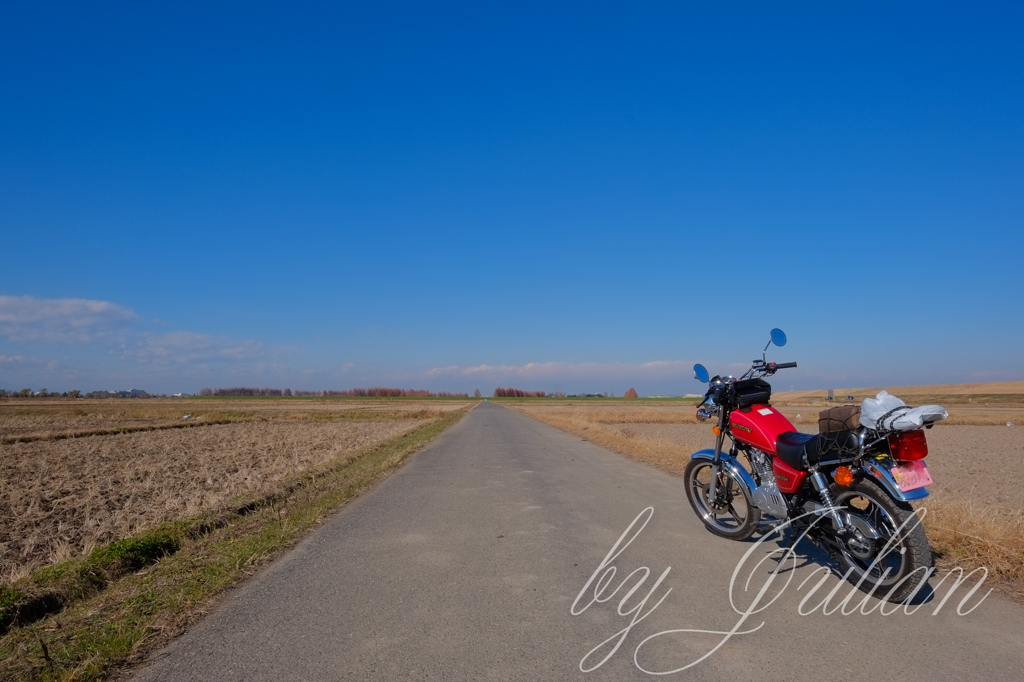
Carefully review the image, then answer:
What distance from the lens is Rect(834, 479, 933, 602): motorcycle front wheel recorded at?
3.93 metres

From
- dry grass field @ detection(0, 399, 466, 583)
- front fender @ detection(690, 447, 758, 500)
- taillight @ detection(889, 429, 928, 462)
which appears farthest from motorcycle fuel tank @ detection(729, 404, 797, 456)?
dry grass field @ detection(0, 399, 466, 583)

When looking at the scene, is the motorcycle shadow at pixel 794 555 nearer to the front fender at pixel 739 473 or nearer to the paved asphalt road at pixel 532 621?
the paved asphalt road at pixel 532 621

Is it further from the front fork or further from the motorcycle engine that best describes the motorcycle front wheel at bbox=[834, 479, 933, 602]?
the front fork

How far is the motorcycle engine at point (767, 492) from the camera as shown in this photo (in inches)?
199

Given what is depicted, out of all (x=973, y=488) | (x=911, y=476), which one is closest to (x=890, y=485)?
(x=911, y=476)

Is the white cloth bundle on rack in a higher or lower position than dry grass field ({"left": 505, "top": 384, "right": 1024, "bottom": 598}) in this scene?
higher

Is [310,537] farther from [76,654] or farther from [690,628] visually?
[690,628]

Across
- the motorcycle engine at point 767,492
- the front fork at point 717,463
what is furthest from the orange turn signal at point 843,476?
the front fork at point 717,463

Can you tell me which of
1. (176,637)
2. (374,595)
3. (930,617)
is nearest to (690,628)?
(930,617)

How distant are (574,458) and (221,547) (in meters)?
9.09

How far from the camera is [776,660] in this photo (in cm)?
321

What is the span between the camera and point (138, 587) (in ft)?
15.8

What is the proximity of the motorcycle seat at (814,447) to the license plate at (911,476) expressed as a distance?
12.4 inches

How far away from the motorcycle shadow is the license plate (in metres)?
0.76
